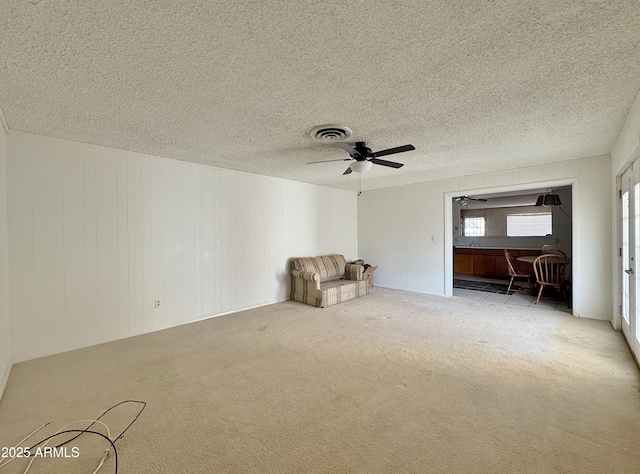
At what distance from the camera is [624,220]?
3438mm

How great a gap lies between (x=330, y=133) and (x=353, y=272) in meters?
3.42

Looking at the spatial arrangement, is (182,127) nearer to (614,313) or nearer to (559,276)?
(614,313)

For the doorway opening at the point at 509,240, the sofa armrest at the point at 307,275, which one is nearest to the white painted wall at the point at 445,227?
the doorway opening at the point at 509,240

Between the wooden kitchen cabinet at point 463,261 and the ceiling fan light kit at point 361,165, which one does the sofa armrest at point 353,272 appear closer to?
the ceiling fan light kit at point 361,165

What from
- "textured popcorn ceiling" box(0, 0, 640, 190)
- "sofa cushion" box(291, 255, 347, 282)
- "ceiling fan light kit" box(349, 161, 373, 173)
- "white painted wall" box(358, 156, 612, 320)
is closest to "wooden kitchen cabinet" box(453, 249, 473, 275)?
"white painted wall" box(358, 156, 612, 320)

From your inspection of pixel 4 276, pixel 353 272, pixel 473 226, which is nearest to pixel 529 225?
pixel 473 226

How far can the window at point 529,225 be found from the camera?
7.62m

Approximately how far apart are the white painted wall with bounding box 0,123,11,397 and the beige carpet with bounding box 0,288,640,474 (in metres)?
0.19

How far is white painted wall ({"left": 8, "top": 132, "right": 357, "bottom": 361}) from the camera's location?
296cm

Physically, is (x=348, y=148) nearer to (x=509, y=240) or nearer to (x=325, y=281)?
(x=325, y=281)

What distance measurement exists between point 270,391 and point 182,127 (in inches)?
103

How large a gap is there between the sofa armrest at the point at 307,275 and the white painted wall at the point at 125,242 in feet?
0.98

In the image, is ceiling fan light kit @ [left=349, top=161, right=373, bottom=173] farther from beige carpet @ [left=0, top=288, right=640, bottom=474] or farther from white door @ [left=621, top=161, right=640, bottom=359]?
white door @ [left=621, top=161, right=640, bottom=359]

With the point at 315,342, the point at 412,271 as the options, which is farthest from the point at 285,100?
the point at 412,271
